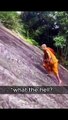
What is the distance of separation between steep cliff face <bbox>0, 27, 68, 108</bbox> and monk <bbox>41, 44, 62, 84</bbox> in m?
0.06

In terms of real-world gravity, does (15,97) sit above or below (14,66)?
below

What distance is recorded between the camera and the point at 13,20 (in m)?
4.90

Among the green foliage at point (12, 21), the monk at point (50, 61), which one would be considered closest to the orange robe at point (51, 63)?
the monk at point (50, 61)

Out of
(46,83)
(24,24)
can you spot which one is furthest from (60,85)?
(24,24)

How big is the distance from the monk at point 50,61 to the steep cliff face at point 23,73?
0.06 m

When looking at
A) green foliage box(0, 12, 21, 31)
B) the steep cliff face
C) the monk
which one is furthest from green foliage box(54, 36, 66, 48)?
green foliage box(0, 12, 21, 31)

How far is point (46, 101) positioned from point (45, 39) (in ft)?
2.89

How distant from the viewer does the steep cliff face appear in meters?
4.54

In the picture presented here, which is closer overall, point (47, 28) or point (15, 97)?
point (15, 97)
